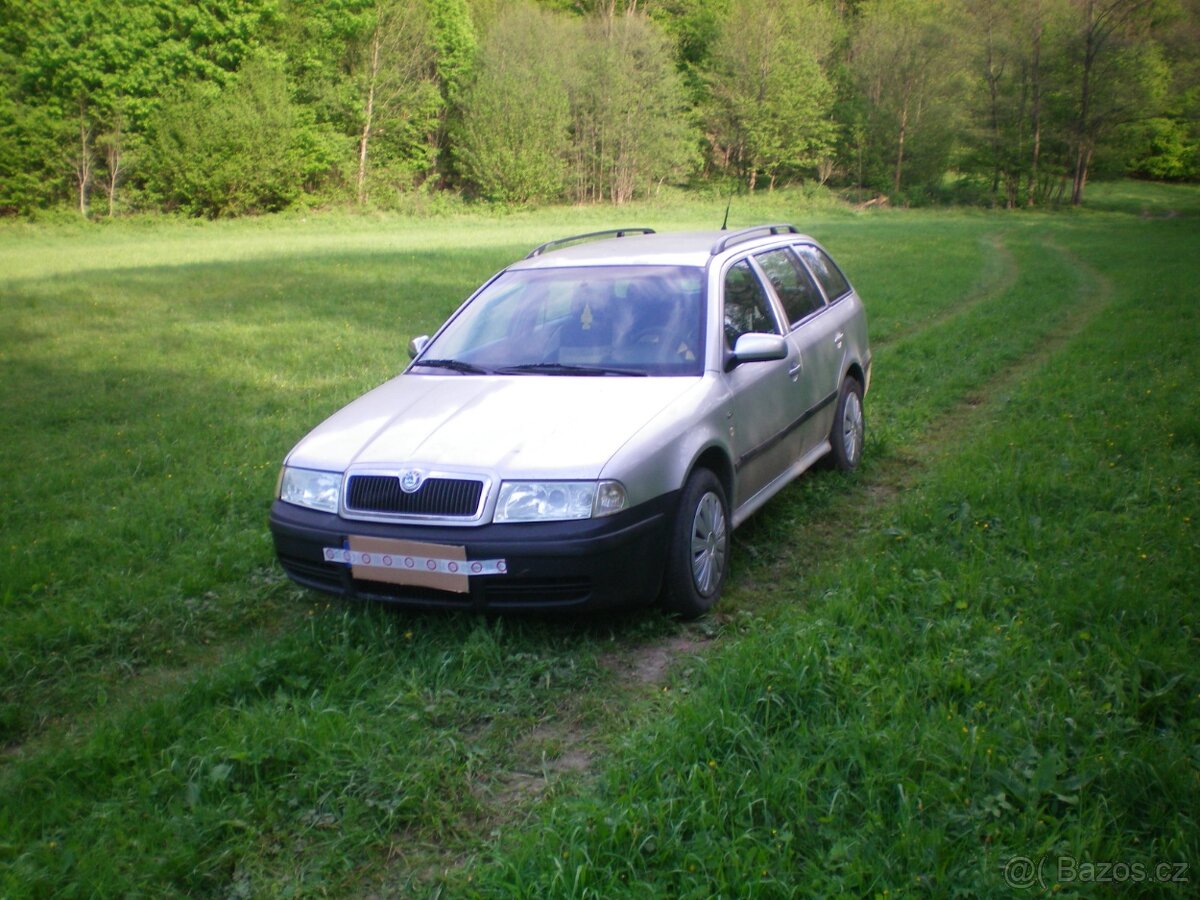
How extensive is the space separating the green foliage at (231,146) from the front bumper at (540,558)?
42.8 metres

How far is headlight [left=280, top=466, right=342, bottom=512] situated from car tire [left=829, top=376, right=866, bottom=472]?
3.49 metres

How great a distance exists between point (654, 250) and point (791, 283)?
3.55 ft

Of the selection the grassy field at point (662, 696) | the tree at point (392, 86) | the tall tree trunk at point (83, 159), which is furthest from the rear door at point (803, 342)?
the tree at point (392, 86)

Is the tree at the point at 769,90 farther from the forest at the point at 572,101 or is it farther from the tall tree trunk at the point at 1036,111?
the tall tree trunk at the point at 1036,111

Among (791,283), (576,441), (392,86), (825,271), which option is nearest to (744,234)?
(791,283)

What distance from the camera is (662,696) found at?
393cm

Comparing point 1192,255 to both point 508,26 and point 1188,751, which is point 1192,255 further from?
point 508,26

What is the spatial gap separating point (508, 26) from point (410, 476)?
5149 centimetres

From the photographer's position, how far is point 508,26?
51.2 meters

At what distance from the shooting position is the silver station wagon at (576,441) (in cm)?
416

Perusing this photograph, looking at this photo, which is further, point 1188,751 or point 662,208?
point 662,208

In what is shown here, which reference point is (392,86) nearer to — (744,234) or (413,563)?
(744,234)

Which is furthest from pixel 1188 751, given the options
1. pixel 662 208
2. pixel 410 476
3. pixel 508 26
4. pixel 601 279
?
pixel 508 26

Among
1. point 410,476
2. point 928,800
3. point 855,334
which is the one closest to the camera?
point 928,800
